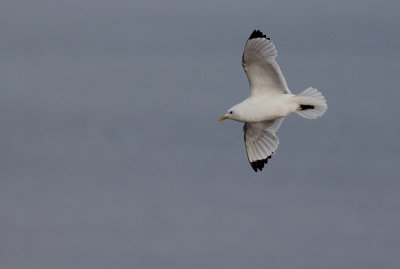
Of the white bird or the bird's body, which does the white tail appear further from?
the bird's body

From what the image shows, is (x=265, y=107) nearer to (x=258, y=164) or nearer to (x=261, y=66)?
(x=261, y=66)

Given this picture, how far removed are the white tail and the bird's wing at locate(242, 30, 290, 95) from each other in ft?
1.49

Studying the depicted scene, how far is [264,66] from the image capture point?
16469mm

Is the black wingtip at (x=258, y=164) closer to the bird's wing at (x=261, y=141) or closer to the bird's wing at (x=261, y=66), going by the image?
the bird's wing at (x=261, y=141)

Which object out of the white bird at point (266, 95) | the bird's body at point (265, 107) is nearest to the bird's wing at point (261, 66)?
the white bird at point (266, 95)

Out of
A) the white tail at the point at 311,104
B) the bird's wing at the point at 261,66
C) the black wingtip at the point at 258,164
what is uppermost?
the bird's wing at the point at 261,66

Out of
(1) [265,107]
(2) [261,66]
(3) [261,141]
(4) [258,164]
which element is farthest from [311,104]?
(4) [258,164]

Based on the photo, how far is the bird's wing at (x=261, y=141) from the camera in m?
17.7

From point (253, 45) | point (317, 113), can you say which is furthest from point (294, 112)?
point (253, 45)

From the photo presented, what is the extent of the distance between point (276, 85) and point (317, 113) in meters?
0.90

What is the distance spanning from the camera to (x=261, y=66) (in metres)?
16.5

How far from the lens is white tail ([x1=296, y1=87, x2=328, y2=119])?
53.3 feet

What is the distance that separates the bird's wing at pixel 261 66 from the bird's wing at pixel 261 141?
100cm

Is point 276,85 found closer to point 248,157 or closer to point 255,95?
point 255,95
